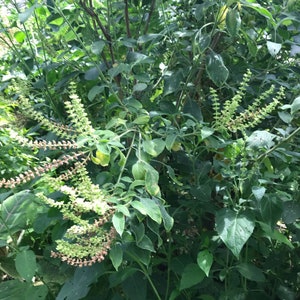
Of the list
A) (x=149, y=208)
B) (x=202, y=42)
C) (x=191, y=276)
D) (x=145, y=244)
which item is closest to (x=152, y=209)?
(x=149, y=208)

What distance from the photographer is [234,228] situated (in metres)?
1.09

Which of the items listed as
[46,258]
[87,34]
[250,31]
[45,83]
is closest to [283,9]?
[250,31]

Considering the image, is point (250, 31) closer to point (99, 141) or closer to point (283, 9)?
point (283, 9)

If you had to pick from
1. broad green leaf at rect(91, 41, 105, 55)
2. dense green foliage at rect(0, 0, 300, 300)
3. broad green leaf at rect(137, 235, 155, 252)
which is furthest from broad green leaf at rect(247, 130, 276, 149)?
broad green leaf at rect(91, 41, 105, 55)

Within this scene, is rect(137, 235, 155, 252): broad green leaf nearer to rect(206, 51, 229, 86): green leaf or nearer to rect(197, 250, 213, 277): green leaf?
Answer: rect(197, 250, 213, 277): green leaf

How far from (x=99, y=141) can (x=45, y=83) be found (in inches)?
28.7

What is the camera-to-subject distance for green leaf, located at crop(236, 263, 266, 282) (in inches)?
50.1

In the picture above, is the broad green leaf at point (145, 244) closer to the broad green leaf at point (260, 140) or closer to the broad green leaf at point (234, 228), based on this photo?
the broad green leaf at point (234, 228)

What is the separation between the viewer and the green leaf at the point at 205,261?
114 cm

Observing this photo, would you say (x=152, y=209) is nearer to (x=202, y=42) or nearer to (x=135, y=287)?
(x=135, y=287)

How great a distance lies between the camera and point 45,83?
162 centimetres

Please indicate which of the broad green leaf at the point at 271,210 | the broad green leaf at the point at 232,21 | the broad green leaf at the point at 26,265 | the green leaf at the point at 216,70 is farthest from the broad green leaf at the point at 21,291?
the broad green leaf at the point at 232,21

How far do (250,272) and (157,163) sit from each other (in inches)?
17.2

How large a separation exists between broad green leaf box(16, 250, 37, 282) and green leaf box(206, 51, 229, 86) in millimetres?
734
